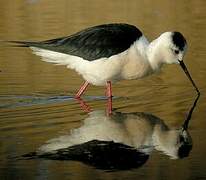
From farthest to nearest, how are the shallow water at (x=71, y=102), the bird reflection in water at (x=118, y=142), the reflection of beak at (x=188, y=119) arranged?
the reflection of beak at (x=188, y=119), the bird reflection in water at (x=118, y=142), the shallow water at (x=71, y=102)

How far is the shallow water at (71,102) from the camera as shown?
7.80 meters

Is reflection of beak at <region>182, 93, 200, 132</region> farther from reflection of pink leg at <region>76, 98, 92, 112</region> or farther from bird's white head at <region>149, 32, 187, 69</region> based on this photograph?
reflection of pink leg at <region>76, 98, 92, 112</region>

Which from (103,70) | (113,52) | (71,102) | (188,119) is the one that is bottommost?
(71,102)

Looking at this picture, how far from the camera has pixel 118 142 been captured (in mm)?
8883

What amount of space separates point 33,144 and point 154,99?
9.25 feet

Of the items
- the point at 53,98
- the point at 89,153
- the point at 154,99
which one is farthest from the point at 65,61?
the point at 89,153

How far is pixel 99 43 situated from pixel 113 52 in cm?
27

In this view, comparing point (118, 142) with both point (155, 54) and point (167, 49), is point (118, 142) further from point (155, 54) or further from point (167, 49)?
point (167, 49)

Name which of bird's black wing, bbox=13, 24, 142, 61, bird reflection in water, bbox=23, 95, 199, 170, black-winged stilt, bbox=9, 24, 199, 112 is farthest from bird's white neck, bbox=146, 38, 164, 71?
bird reflection in water, bbox=23, 95, 199, 170

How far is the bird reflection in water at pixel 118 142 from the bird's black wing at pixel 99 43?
3.56 ft

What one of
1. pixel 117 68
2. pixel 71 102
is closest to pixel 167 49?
pixel 117 68

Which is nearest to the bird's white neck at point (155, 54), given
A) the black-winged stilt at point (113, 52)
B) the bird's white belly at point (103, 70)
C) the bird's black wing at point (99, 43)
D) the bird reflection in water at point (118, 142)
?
the black-winged stilt at point (113, 52)

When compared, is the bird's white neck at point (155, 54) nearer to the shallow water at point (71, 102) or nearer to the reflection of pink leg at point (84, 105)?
the shallow water at point (71, 102)

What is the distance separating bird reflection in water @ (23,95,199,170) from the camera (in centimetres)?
820
